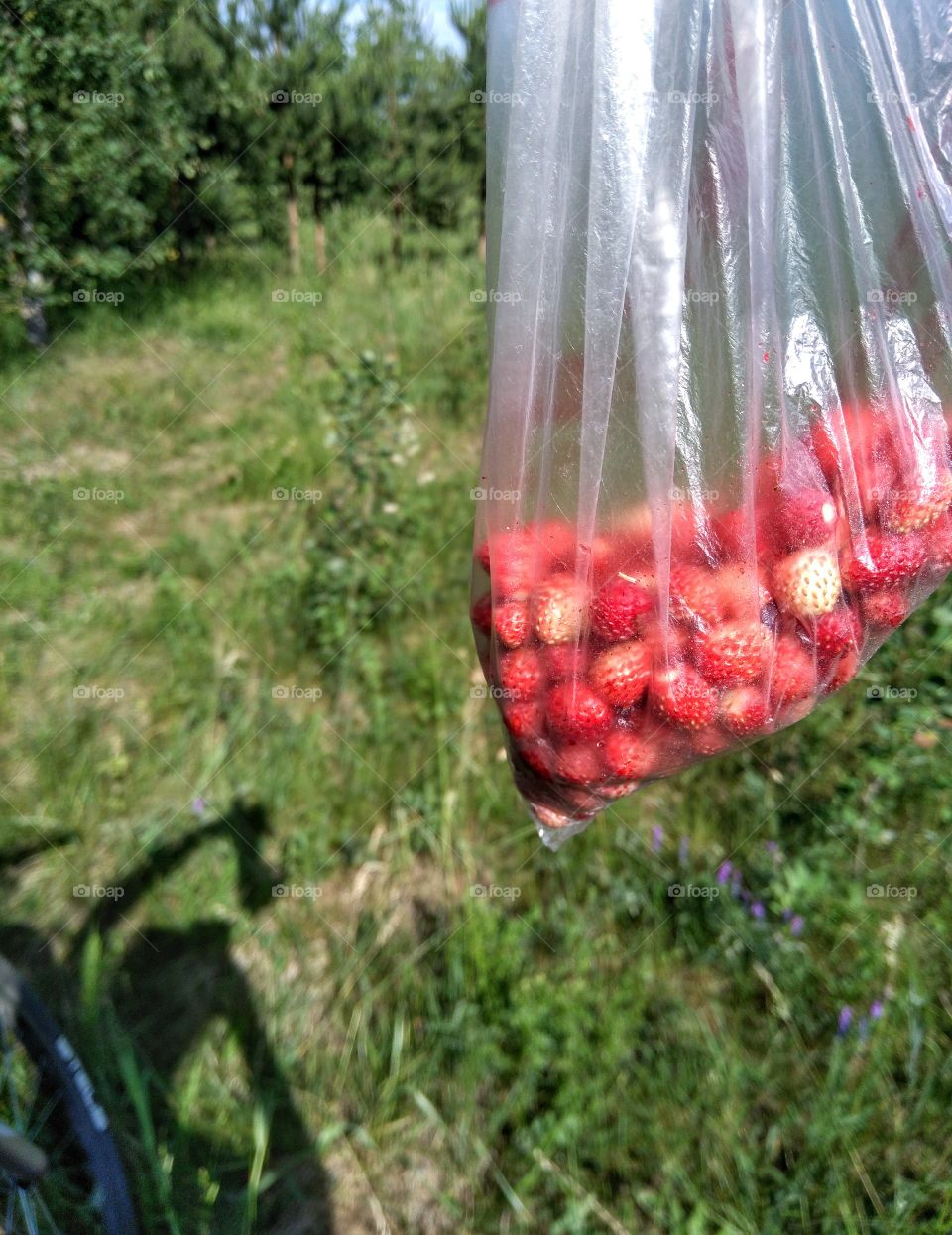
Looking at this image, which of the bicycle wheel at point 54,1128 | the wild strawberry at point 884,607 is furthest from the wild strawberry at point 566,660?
the bicycle wheel at point 54,1128

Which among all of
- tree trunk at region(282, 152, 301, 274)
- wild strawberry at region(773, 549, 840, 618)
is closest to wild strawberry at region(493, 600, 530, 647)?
wild strawberry at region(773, 549, 840, 618)

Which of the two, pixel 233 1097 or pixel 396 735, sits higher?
pixel 396 735

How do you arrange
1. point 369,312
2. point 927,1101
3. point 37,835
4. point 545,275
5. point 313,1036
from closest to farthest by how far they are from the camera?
point 545,275 < point 927,1101 < point 313,1036 < point 37,835 < point 369,312

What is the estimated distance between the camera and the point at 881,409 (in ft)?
2.93

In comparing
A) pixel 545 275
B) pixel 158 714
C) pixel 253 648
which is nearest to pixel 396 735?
pixel 253 648

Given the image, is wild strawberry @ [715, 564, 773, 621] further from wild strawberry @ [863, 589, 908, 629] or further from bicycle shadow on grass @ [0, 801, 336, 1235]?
bicycle shadow on grass @ [0, 801, 336, 1235]

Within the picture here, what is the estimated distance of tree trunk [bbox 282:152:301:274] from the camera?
4.50 meters

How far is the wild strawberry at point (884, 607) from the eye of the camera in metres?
0.90

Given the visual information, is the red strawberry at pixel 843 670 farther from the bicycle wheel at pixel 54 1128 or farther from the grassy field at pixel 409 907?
the bicycle wheel at pixel 54 1128

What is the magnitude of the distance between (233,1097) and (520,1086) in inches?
24.8

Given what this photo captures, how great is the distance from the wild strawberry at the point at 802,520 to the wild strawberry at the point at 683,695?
155 mm

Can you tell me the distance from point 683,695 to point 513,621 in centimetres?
19

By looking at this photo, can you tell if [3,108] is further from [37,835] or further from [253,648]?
[37,835]

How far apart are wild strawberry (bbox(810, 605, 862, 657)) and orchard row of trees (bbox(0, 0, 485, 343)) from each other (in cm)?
268
